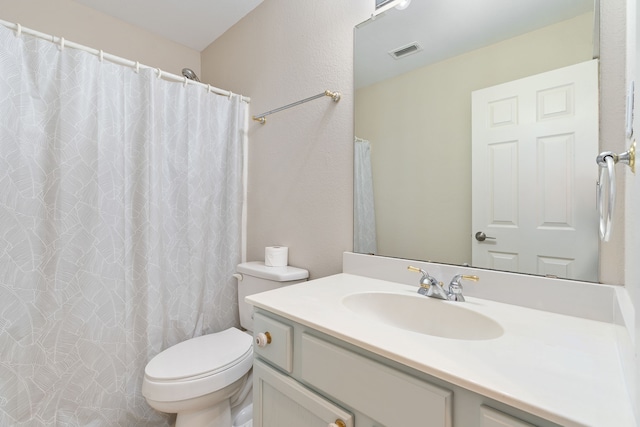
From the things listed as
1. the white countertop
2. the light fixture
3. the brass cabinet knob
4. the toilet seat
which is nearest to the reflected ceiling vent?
the light fixture

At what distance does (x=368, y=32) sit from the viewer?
127 centimetres

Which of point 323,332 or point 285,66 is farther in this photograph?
point 285,66

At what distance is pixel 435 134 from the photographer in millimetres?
1100

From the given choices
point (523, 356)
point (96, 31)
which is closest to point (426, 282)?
point (523, 356)

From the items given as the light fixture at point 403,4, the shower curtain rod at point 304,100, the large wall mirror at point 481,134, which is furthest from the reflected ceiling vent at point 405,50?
the shower curtain rod at point 304,100

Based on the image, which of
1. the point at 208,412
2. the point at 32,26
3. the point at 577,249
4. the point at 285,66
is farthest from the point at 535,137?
the point at 32,26

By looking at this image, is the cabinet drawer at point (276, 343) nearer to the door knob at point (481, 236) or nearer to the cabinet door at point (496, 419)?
the cabinet door at point (496, 419)

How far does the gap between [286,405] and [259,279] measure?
2.48 ft

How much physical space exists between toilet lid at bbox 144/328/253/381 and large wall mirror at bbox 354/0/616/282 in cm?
75

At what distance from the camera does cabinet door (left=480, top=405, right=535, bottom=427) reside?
0.46 meters

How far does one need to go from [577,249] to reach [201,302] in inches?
67.6

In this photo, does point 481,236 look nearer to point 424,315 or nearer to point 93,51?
point 424,315

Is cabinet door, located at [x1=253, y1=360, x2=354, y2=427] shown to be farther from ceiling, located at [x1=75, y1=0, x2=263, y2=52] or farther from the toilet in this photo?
ceiling, located at [x1=75, y1=0, x2=263, y2=52]

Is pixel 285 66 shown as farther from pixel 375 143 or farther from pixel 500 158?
pixel 500 158
